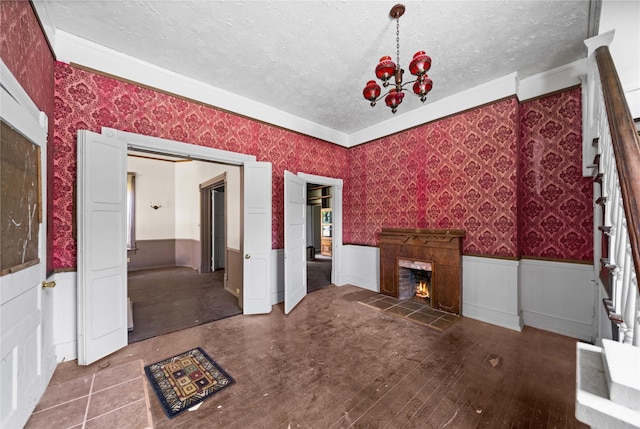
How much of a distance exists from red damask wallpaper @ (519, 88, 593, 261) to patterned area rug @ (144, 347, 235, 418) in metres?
3.92

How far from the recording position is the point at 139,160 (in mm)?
6973

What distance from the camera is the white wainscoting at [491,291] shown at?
321cm

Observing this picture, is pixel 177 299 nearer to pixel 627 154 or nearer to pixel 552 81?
pixel 627 154

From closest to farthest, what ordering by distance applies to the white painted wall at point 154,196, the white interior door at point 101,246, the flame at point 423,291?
the white interior door at point 101,246 → the flame at point 423,291 → the white painted wall at point 154,196

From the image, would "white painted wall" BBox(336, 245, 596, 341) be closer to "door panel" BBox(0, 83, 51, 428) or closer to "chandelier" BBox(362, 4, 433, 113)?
"chandelier" BBox(362, 4, 433, 113)

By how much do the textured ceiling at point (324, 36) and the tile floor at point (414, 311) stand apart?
10.7ft

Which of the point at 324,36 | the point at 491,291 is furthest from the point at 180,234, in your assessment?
the point at 491,291

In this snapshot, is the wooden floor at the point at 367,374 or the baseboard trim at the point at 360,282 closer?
the wooden floor at the point at 367,374

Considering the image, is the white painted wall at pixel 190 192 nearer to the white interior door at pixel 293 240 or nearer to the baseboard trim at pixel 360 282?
the white interior door at pixel 293 240

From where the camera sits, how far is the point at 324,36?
2602mm

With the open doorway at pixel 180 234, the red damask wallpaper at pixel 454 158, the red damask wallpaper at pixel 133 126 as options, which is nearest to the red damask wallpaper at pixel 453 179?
the red damask wallpaper at pixel 454 158

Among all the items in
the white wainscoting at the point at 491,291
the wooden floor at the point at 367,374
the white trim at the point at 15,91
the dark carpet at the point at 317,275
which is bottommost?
the dark carpet at the point at 317,275

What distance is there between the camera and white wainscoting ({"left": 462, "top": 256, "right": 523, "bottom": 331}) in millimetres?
3205

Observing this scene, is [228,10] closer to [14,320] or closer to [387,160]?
[14,320]
